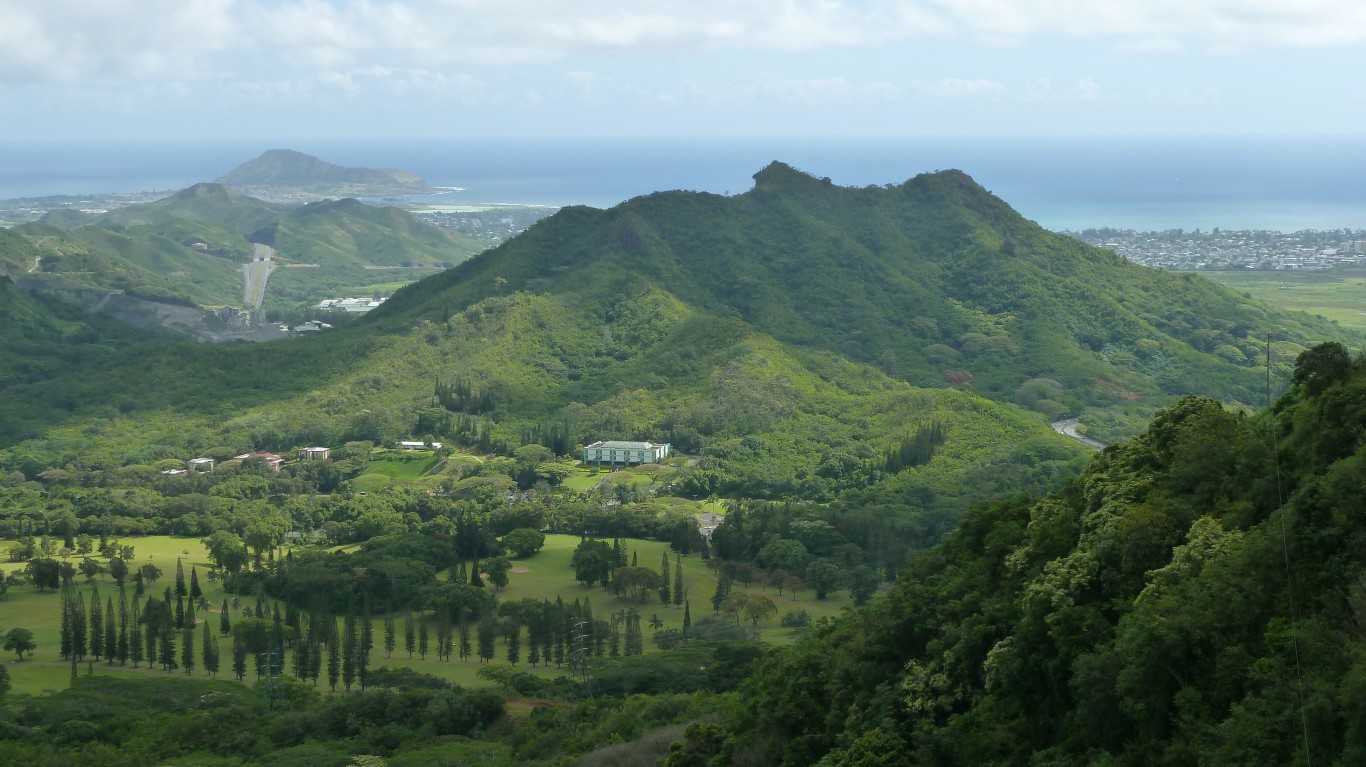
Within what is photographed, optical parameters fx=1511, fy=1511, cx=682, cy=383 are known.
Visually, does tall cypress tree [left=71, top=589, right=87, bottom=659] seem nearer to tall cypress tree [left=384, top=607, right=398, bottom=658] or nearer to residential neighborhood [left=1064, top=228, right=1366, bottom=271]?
tall cypress tree [left=384, top=607, right=398, bottom=658]

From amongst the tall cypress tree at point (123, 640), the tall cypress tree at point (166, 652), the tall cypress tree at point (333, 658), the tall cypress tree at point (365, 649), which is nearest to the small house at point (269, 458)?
the tall cypress tree at point (123, 640)

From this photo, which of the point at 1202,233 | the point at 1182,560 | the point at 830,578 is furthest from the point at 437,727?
the point at 1202,233

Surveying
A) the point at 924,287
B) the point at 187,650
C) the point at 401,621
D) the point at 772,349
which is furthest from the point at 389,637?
the point at 924,287

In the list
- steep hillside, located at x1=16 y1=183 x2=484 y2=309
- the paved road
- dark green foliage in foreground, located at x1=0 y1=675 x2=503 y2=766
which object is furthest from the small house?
steep hillside, located at x1=16 y1=183 x2=484 y2=309

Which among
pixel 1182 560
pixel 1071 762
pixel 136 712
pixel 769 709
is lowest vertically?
pixel 136 712

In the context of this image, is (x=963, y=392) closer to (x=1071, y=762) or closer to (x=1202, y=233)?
(x=1071, y=762)
